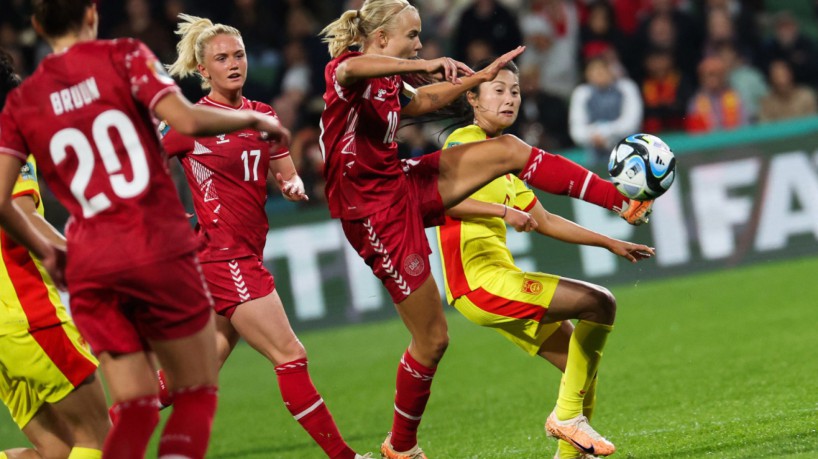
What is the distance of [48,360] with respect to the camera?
5055mm

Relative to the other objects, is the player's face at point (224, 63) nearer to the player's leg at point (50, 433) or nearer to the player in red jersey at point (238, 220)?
the player in red jersey at point (238, 220)

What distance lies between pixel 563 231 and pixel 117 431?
114 inches

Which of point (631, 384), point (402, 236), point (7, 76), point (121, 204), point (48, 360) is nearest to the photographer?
point (121, 204)

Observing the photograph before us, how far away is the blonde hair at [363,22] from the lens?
577cm

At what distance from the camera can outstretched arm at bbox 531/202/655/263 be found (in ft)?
19.0

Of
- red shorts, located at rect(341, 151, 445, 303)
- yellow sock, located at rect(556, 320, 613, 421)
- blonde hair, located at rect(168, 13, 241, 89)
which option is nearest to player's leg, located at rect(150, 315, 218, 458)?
red shorts, located at rect(341, 151, 445, 303)

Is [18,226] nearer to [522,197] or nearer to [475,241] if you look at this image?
[475,241]

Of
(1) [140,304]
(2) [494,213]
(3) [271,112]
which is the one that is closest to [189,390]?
(1) [140,304]

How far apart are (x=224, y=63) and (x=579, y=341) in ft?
7.96

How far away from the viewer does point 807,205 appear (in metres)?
11.9

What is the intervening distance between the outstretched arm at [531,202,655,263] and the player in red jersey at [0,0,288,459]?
236 centimetres

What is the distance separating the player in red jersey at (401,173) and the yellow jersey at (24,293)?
152 centimetres

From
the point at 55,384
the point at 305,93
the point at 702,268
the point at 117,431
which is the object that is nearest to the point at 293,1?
the point at 305,93

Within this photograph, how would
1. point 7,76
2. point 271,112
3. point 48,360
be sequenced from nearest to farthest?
point 48,360 → point 7,76 → point 271,112
